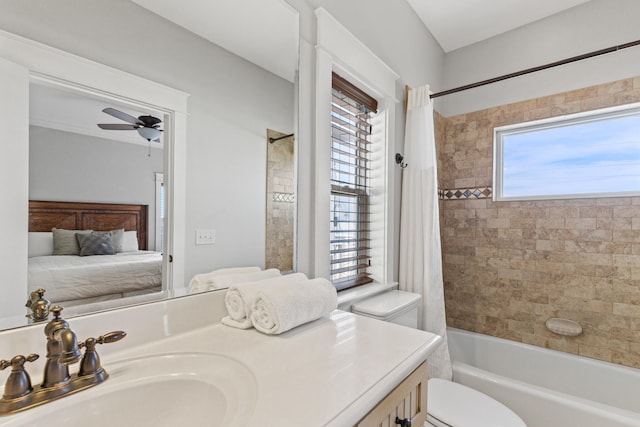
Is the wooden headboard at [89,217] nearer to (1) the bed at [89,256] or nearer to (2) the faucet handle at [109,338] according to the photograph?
(1) the bed at [89,256]

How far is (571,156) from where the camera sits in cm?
223

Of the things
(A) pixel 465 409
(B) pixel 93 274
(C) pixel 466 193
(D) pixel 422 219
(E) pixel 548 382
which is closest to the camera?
(B) pixel 93 274

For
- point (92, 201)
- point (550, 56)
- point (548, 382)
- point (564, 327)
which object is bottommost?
point (548, 382)

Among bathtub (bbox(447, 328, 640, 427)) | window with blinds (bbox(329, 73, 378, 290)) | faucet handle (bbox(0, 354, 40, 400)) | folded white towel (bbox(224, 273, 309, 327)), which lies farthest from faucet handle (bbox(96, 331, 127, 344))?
bathtub (bbox(447, 328, 640, 427))

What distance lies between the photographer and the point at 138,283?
837 mm

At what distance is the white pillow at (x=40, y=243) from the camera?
0.66 meters

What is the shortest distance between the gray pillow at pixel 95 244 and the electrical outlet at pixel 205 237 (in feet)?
0.75

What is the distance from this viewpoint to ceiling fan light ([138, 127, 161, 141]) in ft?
2.75

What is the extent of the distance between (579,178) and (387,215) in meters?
1.46

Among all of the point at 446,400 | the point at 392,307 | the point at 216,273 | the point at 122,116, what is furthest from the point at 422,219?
the point at 122,116

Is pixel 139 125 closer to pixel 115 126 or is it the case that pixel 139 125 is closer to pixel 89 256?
pixel 115 126

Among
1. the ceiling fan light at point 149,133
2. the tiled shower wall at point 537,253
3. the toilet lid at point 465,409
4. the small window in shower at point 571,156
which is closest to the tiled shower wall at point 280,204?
the ceiling fan light at point 149,133

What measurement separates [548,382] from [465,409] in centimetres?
111

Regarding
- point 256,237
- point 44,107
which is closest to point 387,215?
point 256,237
